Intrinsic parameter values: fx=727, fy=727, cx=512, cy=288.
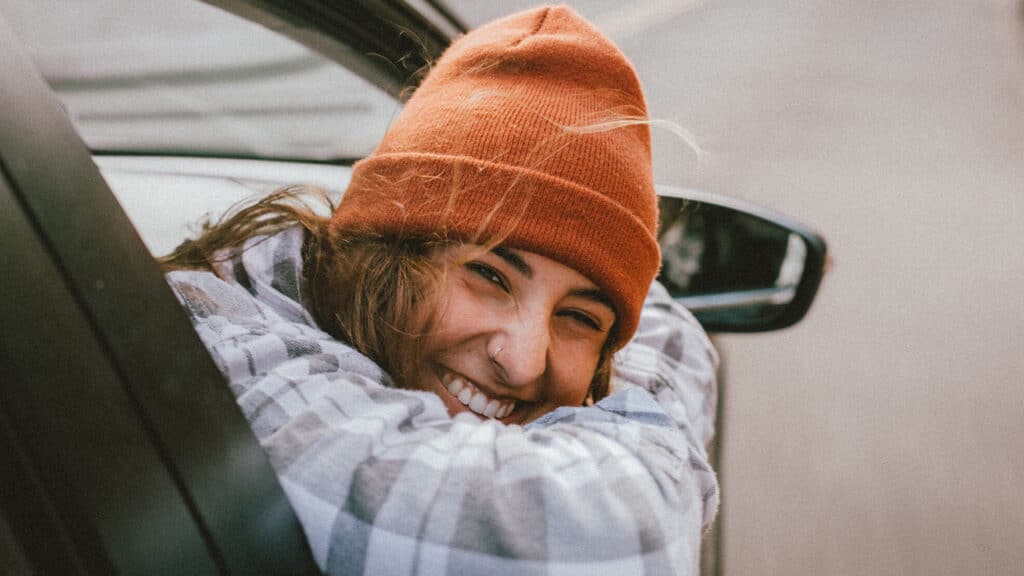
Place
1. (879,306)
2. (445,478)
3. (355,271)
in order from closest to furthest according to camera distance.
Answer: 1. (445,478)
2. (355,271)
3. (879,306)

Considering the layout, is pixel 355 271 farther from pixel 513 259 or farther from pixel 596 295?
pixel 596 295

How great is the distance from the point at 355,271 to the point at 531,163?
44cm

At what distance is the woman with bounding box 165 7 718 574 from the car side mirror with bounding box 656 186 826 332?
23.5 inches

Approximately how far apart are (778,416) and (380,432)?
306cm

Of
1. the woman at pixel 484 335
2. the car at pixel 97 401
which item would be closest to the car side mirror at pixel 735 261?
the woman at pixel 484 335

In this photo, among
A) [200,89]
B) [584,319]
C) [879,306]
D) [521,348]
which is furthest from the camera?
[879,306]

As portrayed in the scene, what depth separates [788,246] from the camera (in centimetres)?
266

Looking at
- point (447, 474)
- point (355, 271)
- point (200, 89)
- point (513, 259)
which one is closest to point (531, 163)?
point (513, 259)

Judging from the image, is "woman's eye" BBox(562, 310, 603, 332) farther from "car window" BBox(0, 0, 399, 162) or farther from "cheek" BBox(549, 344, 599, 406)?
"car window" BBox(0, 0, 399, 162)

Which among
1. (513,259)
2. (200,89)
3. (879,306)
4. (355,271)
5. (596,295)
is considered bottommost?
(879,306)

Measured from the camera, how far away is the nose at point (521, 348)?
1.40 meters

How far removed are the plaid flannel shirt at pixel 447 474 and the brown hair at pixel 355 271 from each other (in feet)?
0.81

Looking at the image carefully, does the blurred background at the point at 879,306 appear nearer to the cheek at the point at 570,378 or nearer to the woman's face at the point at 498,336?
the cheek at the point at 570,378

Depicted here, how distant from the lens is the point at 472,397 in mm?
1485
